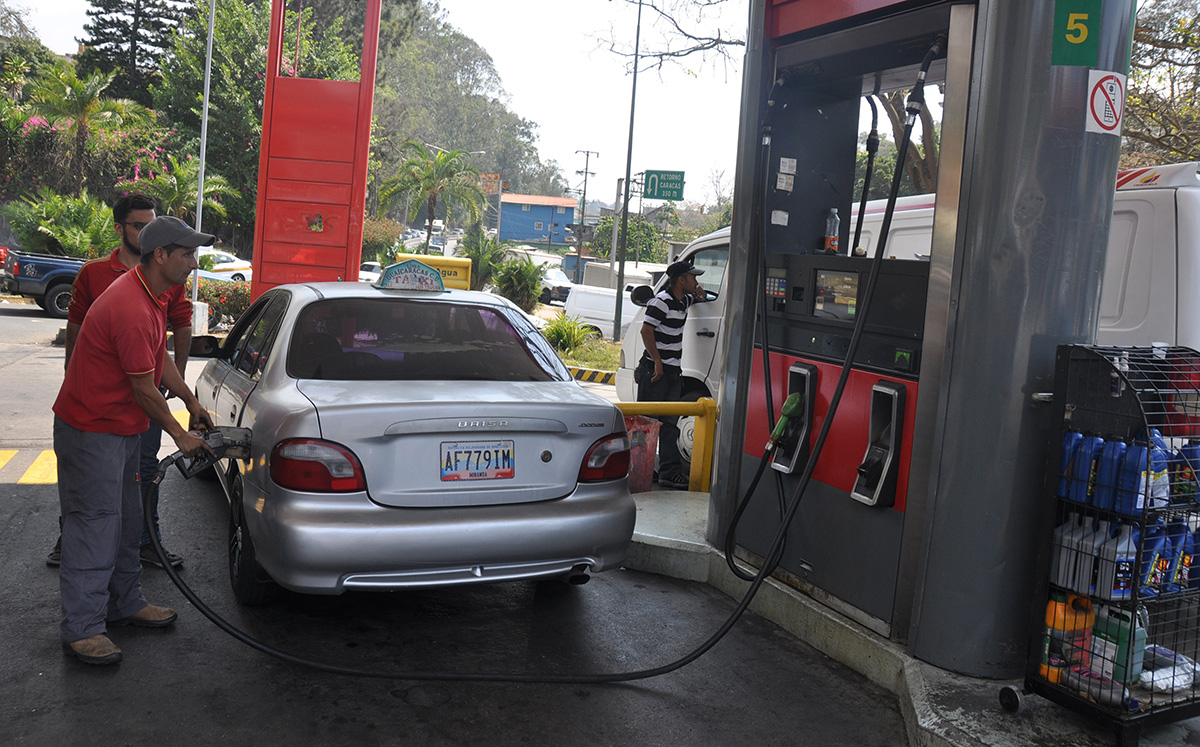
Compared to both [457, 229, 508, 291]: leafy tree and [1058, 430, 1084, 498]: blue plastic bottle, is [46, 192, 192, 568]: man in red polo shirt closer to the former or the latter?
[1058, 430, 1084, 498]: blue plastic bottle

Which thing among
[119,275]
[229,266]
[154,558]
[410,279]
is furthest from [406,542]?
[229,266]

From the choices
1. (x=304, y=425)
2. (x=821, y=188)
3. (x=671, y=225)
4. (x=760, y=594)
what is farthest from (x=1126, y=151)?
(x=671, y=225)

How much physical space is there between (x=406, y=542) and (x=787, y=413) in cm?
194

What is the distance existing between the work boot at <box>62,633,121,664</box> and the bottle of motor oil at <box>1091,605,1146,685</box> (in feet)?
11.8

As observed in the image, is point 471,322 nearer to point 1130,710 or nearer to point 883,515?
point 883,515

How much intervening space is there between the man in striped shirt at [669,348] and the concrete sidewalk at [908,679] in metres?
1.89

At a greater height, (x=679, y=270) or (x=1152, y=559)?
(x=679, y=270)

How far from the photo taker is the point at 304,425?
3.67 m

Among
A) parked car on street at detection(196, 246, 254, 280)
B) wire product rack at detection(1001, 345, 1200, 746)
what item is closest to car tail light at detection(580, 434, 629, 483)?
wire product rack at detection(1001, 345, 1200, 746)

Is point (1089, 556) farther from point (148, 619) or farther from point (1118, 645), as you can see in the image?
point (148, 619)

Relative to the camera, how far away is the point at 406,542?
3.66m

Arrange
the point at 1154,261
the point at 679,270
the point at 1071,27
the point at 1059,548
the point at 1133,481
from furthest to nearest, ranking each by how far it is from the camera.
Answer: the point at 679,270, the point at 1154,261, the point at 1071,27, the point at 1059,548, the point at 1133,481

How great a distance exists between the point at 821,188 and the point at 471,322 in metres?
2.08

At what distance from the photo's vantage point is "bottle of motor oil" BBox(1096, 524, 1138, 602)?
124 inches
